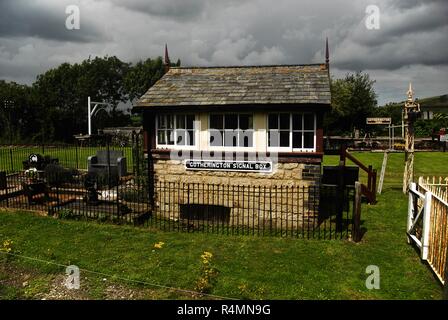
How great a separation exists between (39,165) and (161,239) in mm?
10875

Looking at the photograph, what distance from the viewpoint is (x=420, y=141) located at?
3497 centimetres

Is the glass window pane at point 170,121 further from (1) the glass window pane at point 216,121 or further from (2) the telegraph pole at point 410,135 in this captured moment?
(2) the telegraph pole at point 410,135

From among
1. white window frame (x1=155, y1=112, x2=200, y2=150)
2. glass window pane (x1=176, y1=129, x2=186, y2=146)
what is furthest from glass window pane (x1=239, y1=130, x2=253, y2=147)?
glass window pane (x1=176, y1=129, x2=186, y2=146)

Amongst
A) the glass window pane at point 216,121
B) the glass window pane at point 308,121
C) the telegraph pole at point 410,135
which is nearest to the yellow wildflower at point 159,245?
the glass window pane at point 216,121

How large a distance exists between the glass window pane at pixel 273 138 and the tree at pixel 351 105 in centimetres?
3473

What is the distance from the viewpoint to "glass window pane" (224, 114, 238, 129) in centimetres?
1159

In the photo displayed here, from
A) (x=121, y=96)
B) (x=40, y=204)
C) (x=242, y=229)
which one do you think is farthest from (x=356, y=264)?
(x=121, y=96)

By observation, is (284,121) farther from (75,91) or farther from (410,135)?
(75,91)

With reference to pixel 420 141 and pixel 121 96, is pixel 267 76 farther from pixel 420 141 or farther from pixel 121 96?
pixel 121 96

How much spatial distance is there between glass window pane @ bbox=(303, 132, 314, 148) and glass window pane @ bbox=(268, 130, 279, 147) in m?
0.86

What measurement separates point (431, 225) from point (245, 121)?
598cm

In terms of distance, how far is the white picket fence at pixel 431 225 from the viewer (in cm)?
705

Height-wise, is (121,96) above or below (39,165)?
above
